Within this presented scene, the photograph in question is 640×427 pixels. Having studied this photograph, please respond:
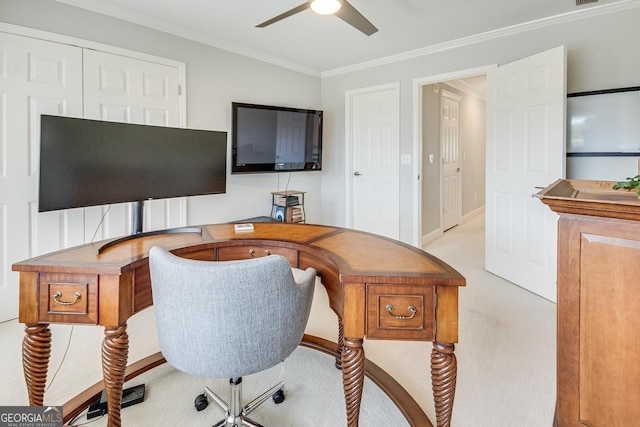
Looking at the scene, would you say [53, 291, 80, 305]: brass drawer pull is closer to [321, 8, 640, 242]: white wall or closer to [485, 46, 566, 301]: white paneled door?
[485, 46, 566, 301]: white paneled door

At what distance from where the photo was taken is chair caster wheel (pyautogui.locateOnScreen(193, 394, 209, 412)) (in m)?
1.60

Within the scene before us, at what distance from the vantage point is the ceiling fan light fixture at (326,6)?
2.10 m

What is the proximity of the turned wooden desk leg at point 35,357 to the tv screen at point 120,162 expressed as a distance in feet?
2.03

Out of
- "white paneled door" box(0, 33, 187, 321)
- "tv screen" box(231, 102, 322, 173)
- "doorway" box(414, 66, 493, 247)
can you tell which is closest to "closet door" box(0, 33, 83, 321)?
"white paneled door" box(0, 33, 187, 321)

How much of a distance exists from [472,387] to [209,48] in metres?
3.71

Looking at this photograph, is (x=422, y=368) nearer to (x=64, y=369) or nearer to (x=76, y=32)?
(x=64, y=369)

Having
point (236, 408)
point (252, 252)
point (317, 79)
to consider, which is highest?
point (317, 79)

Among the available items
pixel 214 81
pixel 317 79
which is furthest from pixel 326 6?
pixel 317 79

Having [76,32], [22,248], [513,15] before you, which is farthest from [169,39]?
[513,15]

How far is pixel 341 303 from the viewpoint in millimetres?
1321

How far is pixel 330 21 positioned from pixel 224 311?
2987 millimetres

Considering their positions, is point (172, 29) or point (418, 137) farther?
point (418, 137)

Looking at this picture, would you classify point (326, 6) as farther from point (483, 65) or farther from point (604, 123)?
point (604, 123)

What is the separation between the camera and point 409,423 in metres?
1.47
